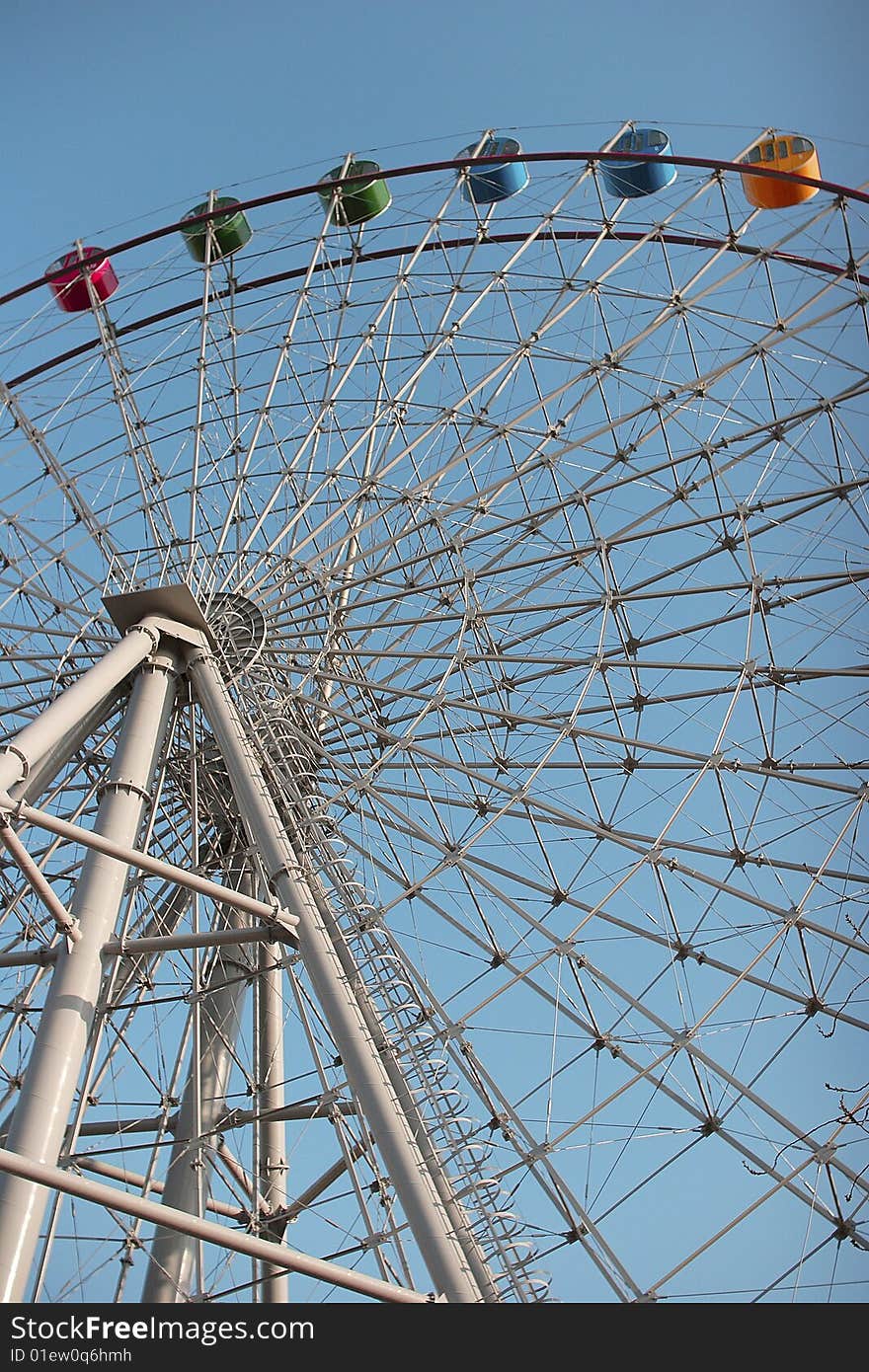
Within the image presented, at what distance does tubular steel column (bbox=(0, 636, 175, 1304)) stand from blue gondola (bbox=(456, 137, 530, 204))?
11213 millimetres

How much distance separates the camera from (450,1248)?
11.5m

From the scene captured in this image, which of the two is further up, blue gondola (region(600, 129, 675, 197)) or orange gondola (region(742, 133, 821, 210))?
blue gondola (region(600, 129, 675, 197))

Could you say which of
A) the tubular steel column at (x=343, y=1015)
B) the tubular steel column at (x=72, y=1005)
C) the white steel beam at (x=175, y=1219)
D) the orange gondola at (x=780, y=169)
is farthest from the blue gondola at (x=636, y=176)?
the white steel beam at (x=175, y=1219)

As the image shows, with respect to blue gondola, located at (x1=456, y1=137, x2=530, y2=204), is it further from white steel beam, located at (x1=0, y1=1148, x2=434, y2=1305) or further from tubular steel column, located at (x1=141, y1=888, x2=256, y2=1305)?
white steel beam, located at (x1=0, y1=1148, x2=434, y2=1305)

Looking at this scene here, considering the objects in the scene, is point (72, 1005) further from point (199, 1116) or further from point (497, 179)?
point (497, 179)

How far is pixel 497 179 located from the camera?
75.5ft

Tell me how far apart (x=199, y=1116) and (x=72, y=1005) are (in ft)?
11.8

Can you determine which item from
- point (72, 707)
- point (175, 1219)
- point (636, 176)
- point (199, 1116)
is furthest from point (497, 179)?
point (175, 1219)

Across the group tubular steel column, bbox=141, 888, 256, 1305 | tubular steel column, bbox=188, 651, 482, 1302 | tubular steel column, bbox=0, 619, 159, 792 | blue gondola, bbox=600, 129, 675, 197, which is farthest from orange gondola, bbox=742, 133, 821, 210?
tubular steel column, bbox=141, 888, 256, 1305

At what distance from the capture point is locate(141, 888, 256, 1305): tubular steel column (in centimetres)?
1559

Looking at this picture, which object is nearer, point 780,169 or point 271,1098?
point 271,1098

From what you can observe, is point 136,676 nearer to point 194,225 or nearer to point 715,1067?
point 715,1067

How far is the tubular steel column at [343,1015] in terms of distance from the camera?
11578mm

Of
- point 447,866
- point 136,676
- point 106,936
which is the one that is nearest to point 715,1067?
point 447,866
